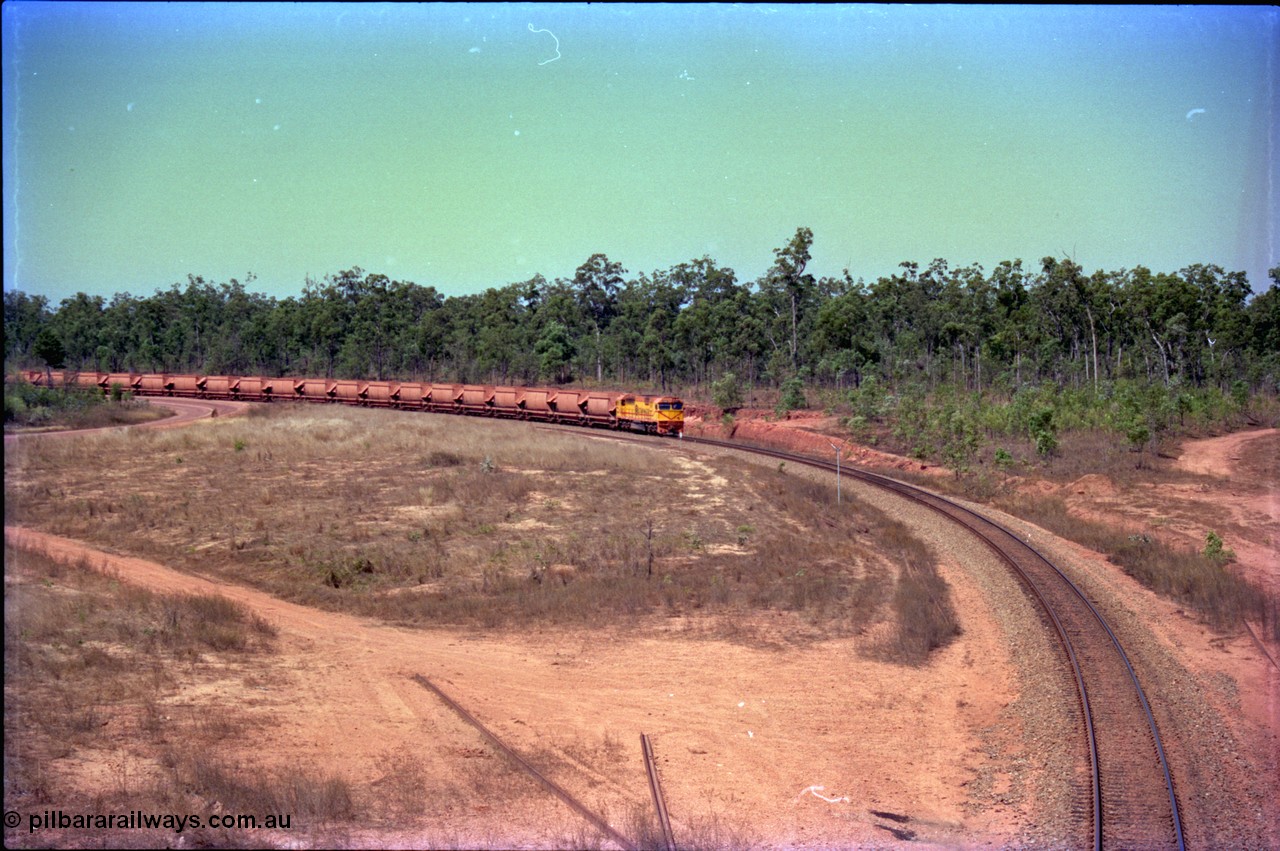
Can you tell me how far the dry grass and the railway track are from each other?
2656 millimetres

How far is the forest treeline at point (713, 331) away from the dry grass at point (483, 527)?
3068cm

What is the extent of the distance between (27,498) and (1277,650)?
106 feet

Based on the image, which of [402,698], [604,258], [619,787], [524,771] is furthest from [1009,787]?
[604,258]

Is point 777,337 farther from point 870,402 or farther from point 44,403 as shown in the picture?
point 44,403

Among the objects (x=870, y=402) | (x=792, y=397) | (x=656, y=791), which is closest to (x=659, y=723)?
(x=656, y=791)

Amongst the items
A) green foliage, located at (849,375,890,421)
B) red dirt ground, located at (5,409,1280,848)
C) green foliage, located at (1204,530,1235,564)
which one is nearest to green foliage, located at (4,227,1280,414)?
green foliage, located at (849,375,890,421)

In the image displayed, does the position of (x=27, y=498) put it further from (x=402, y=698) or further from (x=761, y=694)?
(x=761, y=694)

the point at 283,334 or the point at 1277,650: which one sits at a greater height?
the point at 283,334

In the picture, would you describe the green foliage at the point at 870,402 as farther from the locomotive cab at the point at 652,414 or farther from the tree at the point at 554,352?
the tree at the point at 554,352

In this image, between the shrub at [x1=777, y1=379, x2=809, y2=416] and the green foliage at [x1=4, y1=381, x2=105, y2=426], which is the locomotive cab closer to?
the shrub at [x1=777, y1=379, x2=809, y2=416]

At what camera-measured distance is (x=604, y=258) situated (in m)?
102

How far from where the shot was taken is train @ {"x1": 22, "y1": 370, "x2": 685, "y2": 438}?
170 ft

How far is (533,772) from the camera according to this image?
1213cm

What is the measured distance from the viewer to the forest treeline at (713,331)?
6369 centimetres
